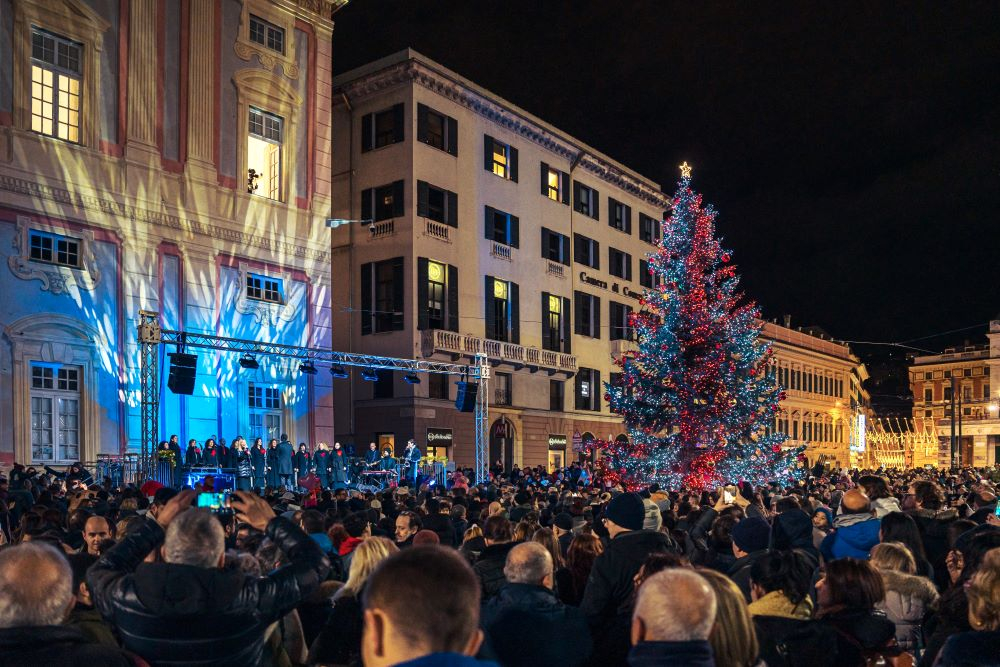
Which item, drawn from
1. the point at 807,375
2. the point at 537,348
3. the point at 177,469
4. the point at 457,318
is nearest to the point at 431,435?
the point at 457,318

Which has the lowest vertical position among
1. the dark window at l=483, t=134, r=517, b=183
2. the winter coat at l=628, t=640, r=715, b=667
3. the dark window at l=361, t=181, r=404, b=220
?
the winter coat at l=628, t=640, r=715, b=667

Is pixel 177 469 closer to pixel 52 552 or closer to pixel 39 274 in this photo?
pixel 39 274

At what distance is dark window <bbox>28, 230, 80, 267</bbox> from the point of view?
23.5 metres

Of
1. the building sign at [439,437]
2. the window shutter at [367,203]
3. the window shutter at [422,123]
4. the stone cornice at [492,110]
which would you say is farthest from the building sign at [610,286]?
the building sign at [439,437]

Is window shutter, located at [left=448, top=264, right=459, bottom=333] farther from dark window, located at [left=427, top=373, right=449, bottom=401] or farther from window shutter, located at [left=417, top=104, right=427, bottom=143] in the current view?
window shutter, located at [left=417, top=104, right=427, bottom=143]

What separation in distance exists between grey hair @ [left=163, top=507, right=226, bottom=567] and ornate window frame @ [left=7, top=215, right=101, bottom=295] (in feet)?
70.5

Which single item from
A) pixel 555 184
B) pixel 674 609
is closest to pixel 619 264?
pixel 555 184

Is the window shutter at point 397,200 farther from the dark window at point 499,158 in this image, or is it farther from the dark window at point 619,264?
the dark window at point 619,264

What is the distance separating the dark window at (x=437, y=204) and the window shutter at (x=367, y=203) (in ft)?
6.84

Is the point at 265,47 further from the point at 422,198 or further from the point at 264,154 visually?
the point at 422,198

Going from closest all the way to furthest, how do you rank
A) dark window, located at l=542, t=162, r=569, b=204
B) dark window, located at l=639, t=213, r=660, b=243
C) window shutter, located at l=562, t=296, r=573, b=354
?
dark window, located at l=542, t=162, r=569, b=204, window shutter, located at l=562, t=296, r=573, b=354, dark window, located at l=639, t=213, r=660, b=243

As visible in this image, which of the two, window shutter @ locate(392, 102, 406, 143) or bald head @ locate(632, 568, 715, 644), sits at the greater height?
window shutter @ locate(392, 102, 406, 143)

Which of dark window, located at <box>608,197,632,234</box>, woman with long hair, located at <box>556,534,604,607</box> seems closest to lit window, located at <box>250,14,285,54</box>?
dark window, located at <box>608,197,632,234</box>

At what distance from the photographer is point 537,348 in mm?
42656
